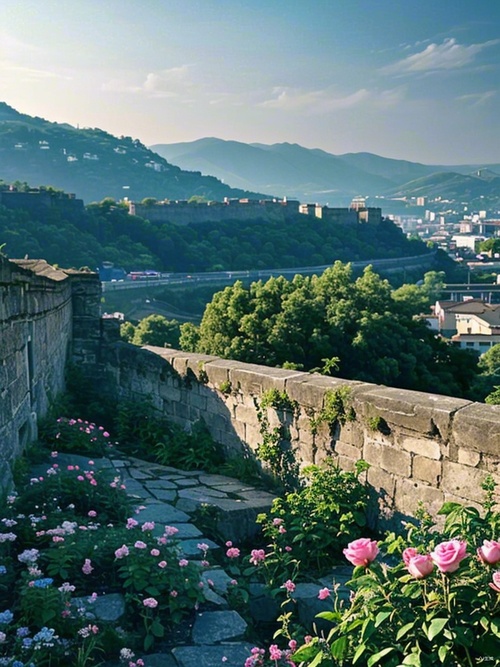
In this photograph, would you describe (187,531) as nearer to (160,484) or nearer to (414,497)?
(160,484)

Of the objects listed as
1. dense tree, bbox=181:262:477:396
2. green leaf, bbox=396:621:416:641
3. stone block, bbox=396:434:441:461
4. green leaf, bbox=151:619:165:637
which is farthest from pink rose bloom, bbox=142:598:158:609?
dense tree, bbox=181:262:477:396

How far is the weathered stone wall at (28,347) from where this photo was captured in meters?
4.31

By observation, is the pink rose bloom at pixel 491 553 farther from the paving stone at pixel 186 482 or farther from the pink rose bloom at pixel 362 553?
the paving stone at pixel 186 482

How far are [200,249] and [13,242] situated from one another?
2770 cm

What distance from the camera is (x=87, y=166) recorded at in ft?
524

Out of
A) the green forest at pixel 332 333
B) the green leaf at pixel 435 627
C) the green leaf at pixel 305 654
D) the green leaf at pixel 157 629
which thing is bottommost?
the green forest at pixel 332 333

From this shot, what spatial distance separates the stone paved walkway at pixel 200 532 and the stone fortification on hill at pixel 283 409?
443 mm

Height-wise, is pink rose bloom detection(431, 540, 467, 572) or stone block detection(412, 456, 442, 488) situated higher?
pink rose bloom detection(431, 540, 467, 572)

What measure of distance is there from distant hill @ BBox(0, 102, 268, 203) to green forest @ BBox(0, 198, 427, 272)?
67.7 metres

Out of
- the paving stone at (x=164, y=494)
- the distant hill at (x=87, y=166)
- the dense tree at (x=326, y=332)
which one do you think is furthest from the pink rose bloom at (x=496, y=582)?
the distant hill at (x=87, y=166)

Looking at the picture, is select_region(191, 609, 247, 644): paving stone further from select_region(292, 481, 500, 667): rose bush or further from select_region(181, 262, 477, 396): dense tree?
select_region(181, 262, 477, 396): dense tree

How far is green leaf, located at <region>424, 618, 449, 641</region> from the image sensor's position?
194cm

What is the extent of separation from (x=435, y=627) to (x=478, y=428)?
1697 mm

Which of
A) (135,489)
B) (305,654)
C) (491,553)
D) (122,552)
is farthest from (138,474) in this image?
(491,553)
